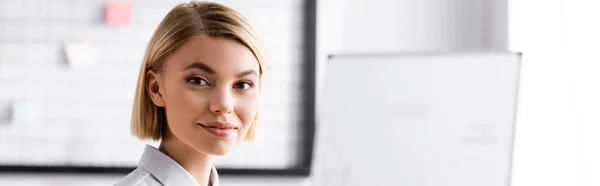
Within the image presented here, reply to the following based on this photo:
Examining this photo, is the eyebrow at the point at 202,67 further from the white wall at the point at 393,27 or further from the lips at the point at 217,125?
the white wall at the point at 393,27

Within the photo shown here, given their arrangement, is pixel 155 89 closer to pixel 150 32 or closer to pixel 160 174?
pixel 160 174

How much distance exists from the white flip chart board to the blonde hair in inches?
5.2

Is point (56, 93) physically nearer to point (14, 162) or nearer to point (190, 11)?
point (14, 162)

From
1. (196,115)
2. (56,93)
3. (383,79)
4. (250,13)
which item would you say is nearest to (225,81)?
(196,115)

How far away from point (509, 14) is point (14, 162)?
1206 mm

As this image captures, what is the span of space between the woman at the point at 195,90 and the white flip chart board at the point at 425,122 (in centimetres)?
12

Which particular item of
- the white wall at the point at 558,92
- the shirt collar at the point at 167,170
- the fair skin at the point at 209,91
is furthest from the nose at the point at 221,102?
the white wall at the point at 558,92

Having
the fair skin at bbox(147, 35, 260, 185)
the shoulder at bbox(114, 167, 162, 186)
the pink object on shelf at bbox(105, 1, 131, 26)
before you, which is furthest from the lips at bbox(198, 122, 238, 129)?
the pink object on shelf at bbox(105, 1, 131, 26)

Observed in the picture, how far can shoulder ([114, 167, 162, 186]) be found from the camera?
1004 millimetres

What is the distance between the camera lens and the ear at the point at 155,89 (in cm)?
103

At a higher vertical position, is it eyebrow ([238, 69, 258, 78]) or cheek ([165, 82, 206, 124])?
eyebrow ([238, 69, 258, 78])

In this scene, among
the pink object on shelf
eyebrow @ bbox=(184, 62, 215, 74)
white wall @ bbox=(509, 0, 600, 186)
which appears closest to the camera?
eyebrow @ bbox=(184, 62, 215, 74)

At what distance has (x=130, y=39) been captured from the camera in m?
1.76

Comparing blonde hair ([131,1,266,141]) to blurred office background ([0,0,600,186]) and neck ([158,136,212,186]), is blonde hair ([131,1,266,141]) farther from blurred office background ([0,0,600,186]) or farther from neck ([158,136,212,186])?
blurred office background ([0,0,600,186])
